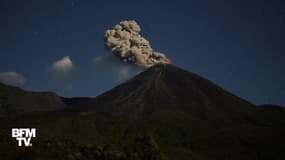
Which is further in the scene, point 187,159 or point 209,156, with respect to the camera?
point 209,156

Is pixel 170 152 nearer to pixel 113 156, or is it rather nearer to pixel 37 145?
pixel 113 156

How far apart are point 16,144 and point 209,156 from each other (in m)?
95.6

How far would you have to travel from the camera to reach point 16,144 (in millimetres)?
141875

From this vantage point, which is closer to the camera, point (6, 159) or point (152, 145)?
point (6, 159)

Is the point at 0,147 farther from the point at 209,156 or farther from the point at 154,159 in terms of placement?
the point at 209,156

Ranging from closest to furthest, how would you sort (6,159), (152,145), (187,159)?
1. (6,159)
2. (152,145)
3. (187,159)

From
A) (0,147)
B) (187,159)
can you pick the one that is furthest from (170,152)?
(0,147)

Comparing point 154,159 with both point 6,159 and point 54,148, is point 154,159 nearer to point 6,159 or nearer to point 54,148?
point 54,148

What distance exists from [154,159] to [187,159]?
31.8m

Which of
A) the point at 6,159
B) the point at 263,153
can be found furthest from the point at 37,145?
the point at 263,153

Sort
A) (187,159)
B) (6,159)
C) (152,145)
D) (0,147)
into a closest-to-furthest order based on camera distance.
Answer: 1. (6,159)
2. (0,147)
3. (152,145)
4. (187,159)

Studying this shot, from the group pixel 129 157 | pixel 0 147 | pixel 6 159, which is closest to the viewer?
pixel 6 159

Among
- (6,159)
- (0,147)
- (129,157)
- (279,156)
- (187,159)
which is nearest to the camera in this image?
(6,159)

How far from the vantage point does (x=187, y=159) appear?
17512 centimetres
